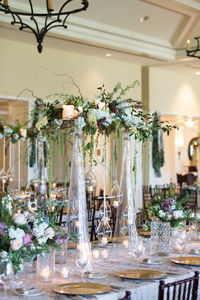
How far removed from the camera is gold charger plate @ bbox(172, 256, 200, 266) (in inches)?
137

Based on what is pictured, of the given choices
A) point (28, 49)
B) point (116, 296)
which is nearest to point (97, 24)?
point (28, 49)

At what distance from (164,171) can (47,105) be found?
1390cm

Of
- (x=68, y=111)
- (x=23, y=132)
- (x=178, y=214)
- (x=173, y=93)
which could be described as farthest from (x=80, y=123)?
(x=173, y=93)

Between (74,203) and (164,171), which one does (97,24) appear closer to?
(74,203)

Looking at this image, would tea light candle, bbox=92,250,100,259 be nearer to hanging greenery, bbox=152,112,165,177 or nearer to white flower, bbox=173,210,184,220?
white flower, bbox=173,210,184,220

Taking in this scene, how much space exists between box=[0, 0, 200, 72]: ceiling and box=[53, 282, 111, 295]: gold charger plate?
6.13 meters

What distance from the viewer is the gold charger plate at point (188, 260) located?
11.4 ft

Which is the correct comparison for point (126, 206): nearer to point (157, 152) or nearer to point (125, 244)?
point (125, 244)

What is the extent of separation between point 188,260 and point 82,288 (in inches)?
42.2

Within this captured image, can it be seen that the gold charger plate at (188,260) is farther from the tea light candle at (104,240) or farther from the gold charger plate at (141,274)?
the tea light candle at (104,240)

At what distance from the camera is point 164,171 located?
17.4 m

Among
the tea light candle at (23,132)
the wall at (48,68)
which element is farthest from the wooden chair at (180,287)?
the wall at (48,68)

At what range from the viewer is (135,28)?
9977 mm

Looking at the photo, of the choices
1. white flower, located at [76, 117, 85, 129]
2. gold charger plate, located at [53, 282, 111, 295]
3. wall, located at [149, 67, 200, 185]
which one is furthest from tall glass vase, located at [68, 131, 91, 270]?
wall, located at [149, 67, 200, 185]
